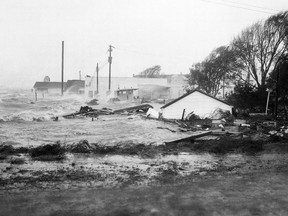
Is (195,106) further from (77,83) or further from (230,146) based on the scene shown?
(77,83)

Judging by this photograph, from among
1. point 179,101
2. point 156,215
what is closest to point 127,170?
point 156,215

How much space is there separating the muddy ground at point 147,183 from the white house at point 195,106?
1354 centimetres

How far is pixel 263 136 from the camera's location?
13.9 meters

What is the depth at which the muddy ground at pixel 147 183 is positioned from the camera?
5383 millimetres

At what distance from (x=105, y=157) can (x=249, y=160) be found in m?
5.21

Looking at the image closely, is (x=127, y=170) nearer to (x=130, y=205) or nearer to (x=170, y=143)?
(x=130, y=205)

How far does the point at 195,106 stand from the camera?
2488cm

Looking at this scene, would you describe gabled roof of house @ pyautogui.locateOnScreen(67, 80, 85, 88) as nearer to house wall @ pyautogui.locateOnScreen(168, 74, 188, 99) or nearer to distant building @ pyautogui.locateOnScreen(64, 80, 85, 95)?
distant building @ pyautogui.locateOnScreen(64, 80, 85, 95)

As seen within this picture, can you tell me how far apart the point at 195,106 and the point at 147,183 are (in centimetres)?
1852

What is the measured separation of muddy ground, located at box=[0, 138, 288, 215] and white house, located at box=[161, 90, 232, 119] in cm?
1354

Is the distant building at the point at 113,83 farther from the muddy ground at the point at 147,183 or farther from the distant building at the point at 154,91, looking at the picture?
the muddy ground at the point at 147,183

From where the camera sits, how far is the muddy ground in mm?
5383

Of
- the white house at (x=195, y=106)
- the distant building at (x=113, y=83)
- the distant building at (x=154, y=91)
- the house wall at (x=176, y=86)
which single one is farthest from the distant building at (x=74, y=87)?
the white house at (x=195, y=106)

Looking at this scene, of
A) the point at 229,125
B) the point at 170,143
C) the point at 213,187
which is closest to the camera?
the point at 213,187
